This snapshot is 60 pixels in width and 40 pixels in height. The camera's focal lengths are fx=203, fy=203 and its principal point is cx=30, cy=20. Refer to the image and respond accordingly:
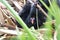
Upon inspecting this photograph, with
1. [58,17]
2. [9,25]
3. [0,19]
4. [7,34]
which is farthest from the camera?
[0,19]

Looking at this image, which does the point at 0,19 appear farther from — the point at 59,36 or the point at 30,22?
the point at 59,36

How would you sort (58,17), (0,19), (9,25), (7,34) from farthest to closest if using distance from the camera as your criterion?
(0,19) < (9,25) < (7,34) < (58,17)

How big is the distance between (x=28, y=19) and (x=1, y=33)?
0.26 m

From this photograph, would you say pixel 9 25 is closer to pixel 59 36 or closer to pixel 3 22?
pixel 3 22

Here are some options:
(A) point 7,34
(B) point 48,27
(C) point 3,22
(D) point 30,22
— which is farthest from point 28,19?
(B) point 48,27

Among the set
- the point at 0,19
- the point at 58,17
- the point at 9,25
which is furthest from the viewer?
the point at 0,19

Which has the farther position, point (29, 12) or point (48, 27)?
point (29, 12)

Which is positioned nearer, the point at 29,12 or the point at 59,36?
the point at 59,36

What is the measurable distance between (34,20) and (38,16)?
3cm

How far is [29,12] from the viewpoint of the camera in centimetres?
118

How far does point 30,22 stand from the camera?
1104 millimetres

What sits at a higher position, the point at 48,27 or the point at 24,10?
the point at 24,10

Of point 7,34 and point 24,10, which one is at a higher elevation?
point 24,10

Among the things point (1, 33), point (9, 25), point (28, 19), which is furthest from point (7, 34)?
point (28, 19)
